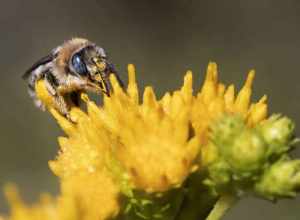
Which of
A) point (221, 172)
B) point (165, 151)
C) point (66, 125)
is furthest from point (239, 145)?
point (66, 125)

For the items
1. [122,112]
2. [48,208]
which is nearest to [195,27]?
[122,112]

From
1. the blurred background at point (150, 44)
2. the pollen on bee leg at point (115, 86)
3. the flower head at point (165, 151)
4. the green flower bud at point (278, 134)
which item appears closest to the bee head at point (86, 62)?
the pollen on bee leg at point (115, 86)

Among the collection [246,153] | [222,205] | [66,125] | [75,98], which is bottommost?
[222,205]

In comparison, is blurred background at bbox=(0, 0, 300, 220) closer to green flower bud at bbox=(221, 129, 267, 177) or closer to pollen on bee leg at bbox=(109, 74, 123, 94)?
pollen on bee leg at bbox=(109, 74, 123, 94)

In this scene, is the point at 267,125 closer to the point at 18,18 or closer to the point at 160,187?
the point at 160,187

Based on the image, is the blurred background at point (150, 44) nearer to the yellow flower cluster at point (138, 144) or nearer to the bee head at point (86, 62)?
the bee head at point (86, 62)

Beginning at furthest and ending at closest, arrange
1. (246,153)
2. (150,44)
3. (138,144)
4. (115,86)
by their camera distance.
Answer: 1. (150,44)
2. (115,86)
3. (138,144)
4. (246,153)

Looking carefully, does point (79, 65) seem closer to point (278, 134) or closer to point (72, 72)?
point (72, 72)
